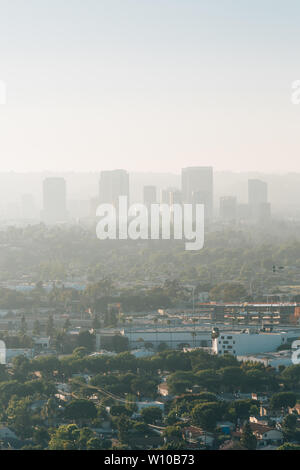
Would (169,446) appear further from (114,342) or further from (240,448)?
(114,342)

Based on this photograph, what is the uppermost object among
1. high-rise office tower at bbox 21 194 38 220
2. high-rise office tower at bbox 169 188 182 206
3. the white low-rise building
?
high-rise office tower at bbox 21 194 38 220

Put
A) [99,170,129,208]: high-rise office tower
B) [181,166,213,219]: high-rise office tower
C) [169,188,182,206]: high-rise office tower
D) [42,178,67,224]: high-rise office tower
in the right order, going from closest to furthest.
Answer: [169,188,182,206]: high-rise office tower, [99,170,129,208]: high-rise office tower, [181,166,213,219]: high-rise office tower, [42,178,67,224]: high-rise office tower

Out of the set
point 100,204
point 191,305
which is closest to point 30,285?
point 191,305

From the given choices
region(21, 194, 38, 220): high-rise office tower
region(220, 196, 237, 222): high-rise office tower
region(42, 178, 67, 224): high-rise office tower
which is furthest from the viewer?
region(21, 194, 38, 220): high-rise office tower

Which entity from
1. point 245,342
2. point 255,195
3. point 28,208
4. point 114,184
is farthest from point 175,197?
point 245,342

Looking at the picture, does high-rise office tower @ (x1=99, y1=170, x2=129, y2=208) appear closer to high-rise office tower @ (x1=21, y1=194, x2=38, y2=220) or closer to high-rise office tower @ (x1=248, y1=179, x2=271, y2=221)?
high-rise office tower @ (x1=248, y1=179, x2=271, y2=221)

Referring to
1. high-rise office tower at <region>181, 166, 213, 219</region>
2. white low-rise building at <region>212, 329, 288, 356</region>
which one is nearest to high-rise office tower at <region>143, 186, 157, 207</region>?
high-rise office tower at <region>181, 166, 213, 219</region>

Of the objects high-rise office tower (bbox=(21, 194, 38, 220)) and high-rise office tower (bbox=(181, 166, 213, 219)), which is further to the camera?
high-rise office tower (bbox=(21, 194, 38, 220))
